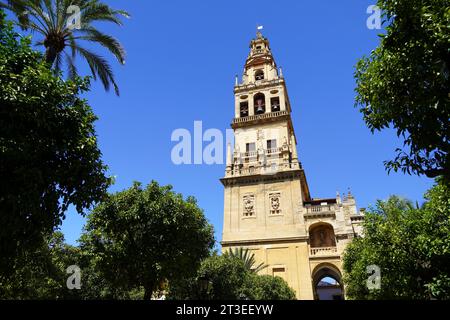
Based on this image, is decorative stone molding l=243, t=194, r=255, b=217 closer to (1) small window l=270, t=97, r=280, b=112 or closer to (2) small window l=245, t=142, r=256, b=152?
(2) small window l=245, t=142, r=256, b=152

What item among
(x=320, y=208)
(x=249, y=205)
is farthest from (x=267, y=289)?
(x=320, y=208)

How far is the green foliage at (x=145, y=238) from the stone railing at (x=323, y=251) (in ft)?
62.3

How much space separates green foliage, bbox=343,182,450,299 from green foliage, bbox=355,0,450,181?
5.27m

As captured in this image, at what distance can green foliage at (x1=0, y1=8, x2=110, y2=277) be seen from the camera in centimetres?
764

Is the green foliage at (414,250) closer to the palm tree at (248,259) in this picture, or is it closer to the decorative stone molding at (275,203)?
the palm tree at (248,259)

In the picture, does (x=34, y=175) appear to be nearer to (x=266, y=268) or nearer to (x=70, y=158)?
(x=70, y=158)

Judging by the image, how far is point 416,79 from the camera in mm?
7230

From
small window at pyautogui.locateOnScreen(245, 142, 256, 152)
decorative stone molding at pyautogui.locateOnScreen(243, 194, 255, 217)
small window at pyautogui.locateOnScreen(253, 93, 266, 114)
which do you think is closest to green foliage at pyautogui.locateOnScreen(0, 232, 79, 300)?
decorative stone molding at pyautogui.locateOnScreen(243, 194, 255, 217)

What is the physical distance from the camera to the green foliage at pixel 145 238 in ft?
51.7

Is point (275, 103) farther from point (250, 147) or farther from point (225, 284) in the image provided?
point (225, 284)
